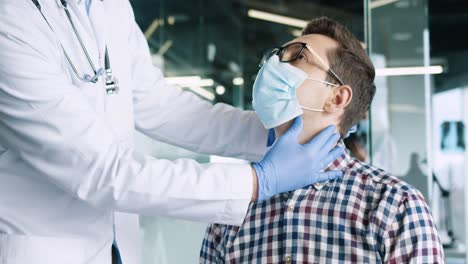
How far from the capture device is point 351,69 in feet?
5.12

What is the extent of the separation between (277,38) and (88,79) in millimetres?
2453

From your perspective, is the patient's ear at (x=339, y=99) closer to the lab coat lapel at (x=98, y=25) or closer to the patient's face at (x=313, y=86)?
the patient's face at (x=313, y=86)

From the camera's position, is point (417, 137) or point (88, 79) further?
point (417, 137)

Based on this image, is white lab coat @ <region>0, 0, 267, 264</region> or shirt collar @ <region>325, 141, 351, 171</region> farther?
shirt collar @ <region>325, 141, 351, 171</region>

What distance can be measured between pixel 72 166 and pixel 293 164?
0.46m

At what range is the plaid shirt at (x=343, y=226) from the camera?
4.26 feet

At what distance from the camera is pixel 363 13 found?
3.47 m

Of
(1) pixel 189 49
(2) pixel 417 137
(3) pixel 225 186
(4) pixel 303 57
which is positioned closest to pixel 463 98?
(2) pixel 417 137

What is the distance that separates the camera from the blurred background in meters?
3.21

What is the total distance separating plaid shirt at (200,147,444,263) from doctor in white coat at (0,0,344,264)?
90 millimetres

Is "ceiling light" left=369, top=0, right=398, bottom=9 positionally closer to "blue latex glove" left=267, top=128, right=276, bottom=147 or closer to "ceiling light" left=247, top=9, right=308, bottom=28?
"ceiling light" left=247, top=9, right=308, bottom=28

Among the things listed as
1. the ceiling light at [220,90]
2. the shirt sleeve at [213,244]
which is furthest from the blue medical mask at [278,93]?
the ceiling light at [220,90]

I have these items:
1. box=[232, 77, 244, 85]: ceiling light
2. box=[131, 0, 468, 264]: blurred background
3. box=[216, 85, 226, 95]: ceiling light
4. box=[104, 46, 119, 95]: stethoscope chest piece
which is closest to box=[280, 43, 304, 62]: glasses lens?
box=[104, 46, 119, 95]: stethoscope chest piece

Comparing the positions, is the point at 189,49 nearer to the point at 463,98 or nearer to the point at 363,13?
the point at 363,13
